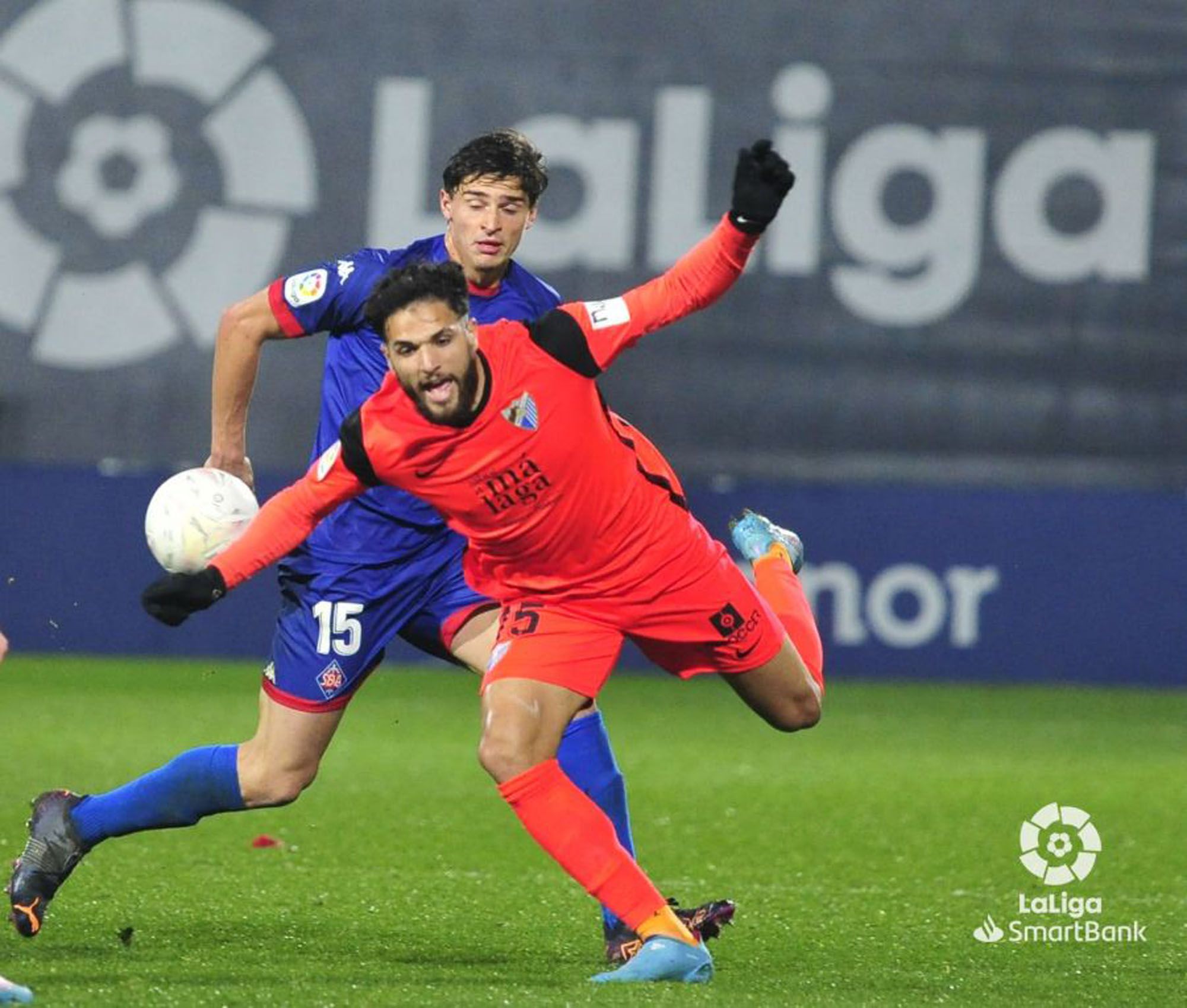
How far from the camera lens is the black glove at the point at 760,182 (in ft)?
15.2

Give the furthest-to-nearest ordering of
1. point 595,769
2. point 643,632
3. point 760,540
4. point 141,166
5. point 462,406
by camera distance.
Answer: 1. point 141,166
2. point 760,540
3. point 595,769
4. point 643,632
5. point 462,406

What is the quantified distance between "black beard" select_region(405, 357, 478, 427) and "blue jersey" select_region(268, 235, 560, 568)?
71 cm

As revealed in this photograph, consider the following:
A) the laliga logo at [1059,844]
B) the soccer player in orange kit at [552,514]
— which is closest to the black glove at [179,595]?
the soccer player in orange kit at [552,514]

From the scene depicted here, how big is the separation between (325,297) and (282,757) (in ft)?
3.55

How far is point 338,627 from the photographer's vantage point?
5.28m

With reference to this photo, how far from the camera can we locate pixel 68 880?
5930 mm

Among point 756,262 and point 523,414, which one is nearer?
point 523,414

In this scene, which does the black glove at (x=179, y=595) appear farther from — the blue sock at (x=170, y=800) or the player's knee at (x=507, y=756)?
the blue sock at (x=170, y=800)

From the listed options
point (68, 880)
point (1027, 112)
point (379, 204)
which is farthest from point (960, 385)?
point (68, 880)

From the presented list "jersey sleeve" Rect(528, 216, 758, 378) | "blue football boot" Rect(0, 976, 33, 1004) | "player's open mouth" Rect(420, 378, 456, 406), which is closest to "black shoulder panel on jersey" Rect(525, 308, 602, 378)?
"jersey sleeve" Rect(528, 216, 758, 378)

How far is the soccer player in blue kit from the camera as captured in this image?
5.21 meters

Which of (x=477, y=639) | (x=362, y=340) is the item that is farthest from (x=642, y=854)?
(x=362, y=340)

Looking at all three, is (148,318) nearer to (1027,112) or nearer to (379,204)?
(379,204)

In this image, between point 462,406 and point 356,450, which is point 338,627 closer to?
point 356,450
